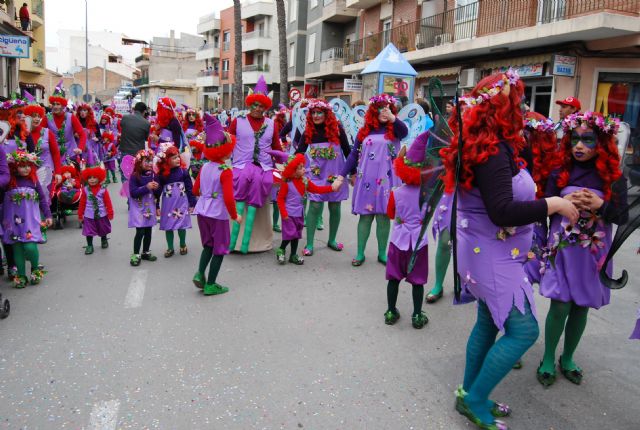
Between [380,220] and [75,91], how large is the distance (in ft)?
73.0

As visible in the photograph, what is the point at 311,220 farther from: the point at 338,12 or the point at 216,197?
the point at 338,12

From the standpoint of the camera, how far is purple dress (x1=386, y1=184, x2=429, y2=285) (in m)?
4.57

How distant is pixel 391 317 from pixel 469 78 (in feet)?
51.7

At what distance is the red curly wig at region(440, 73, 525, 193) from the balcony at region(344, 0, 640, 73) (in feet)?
39.8

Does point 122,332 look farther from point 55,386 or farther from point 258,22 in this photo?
point 258,22

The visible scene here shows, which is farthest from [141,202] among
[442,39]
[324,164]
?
[442,39]

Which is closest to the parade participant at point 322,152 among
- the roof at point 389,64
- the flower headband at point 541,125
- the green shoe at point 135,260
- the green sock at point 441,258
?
the green shoe at point 135,260

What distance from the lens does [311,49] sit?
36.7 metres

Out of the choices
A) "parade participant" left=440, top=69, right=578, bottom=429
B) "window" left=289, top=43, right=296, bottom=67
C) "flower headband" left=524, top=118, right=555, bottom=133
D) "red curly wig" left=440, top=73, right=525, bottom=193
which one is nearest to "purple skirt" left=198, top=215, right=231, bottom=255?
"parade participant" left=440, top=69, right=578, bottom=429

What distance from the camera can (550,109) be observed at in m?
15.6

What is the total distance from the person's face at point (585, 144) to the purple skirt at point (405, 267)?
1.55 metres

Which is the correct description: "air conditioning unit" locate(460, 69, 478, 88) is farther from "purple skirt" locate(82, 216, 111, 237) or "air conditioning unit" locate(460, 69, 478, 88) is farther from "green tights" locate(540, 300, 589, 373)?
"green tights" locate(540, 300, 589, 373)

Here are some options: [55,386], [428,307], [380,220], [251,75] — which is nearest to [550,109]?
[380,220]

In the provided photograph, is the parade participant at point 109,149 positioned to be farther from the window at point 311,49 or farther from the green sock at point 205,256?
the window at point 311,49
